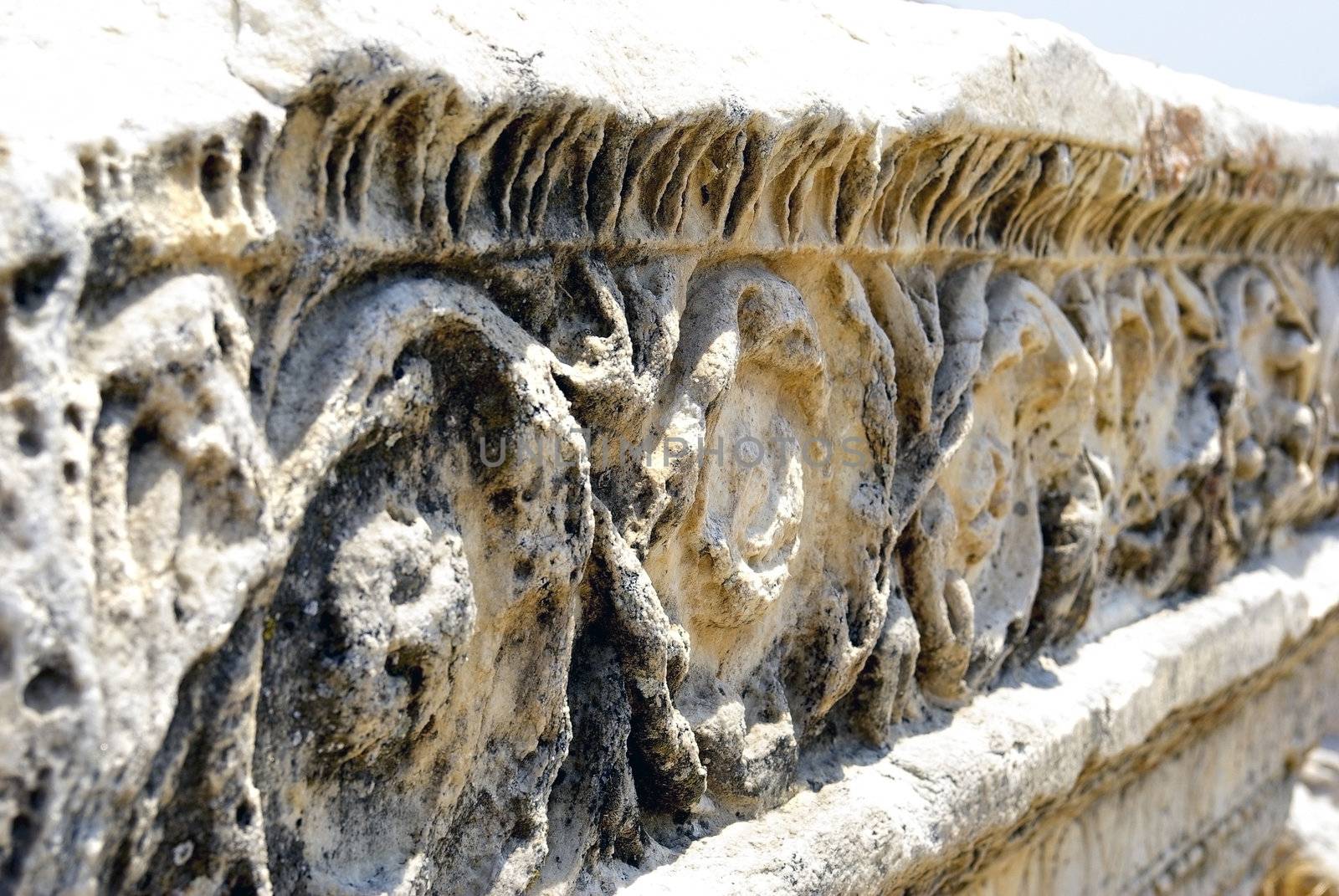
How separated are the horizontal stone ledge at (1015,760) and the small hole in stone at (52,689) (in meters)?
0.83

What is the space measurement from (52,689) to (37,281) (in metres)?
0.30

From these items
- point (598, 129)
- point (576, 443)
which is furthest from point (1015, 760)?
point (598, 129)

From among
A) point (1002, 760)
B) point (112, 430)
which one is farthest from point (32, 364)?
point (1002, 760)

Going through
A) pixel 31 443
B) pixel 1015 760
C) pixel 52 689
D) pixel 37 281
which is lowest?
pixel 1015 760

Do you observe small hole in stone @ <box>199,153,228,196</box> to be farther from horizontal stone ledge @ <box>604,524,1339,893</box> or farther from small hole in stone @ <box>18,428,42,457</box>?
horizontal stone ledge @ <box>604,524,1339,893</box>

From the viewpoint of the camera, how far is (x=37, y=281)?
105 cm

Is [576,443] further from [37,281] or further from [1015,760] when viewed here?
[1015,760]

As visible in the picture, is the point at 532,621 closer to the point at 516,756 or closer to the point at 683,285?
the point at 516,756

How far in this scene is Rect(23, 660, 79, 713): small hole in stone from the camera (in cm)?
104

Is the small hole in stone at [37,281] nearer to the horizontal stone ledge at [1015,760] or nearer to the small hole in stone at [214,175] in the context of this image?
the small hole in stone at [214,175]

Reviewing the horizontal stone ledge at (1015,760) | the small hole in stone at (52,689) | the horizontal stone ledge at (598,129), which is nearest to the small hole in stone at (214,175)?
the horizontal stone ledge at (598,129)

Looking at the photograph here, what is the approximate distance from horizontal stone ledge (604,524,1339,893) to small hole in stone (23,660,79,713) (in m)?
0.83

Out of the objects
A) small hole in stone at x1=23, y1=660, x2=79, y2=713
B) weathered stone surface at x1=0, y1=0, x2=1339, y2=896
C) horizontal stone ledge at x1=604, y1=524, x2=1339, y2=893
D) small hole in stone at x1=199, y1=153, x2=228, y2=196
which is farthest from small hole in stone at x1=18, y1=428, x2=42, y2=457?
horizontal stone ledge at x1=604, y1=524, x2=1339, y2=893

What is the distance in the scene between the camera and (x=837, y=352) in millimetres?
2127
